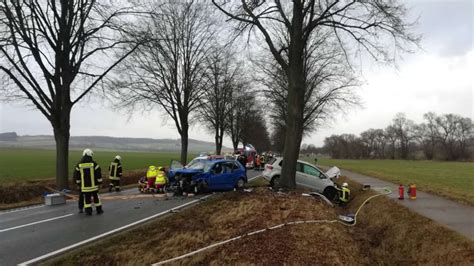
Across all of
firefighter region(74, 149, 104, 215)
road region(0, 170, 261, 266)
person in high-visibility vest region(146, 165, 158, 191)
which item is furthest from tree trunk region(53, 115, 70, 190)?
firefighter region(74, 149, 104, 215)

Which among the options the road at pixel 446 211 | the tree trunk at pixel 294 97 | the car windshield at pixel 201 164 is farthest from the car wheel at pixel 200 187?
the road at pixel 446 211

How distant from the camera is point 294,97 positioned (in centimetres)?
1650

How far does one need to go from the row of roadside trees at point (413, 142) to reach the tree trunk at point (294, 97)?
357 ft

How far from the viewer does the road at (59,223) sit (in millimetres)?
8176

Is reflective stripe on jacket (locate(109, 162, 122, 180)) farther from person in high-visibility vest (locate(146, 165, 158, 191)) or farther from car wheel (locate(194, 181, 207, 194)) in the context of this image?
car wheel (locate(194, 181, 207, 194))

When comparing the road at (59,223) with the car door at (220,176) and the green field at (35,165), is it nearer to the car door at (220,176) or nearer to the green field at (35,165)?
the car door at (220,176)

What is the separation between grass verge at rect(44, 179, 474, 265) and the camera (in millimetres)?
7602

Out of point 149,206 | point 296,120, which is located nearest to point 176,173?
point 149,206

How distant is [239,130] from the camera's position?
65.4m

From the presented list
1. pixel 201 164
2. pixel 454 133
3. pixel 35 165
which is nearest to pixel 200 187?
pixel 201 164

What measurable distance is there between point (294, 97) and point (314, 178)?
5.30 m

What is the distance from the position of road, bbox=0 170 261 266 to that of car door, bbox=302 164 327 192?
631 centimetres

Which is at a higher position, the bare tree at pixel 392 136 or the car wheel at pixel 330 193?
the bare tree at pixel 392 136

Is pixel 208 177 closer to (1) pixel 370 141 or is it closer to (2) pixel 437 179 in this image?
(2) pixel 437 179
